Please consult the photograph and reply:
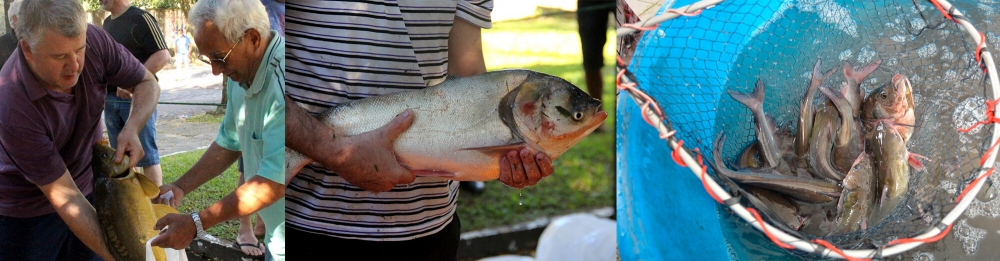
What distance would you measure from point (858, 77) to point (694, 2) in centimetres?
63

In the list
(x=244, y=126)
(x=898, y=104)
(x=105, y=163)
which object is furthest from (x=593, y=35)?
(x=105, y=163)

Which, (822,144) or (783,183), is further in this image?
(822,144)

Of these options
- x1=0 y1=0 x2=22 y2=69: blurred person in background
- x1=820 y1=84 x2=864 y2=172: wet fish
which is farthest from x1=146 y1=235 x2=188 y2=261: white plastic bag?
x1=820 y1=84 x2=864 y2=172: wet fish

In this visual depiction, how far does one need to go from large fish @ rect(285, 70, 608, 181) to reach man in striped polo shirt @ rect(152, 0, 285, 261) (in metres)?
0.08

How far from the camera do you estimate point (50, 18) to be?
1.66 m

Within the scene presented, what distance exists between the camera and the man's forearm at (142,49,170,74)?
173 centimetres

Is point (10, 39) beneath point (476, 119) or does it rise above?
above

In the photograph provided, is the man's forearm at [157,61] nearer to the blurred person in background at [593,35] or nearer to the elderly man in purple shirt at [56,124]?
the elderly man in purple shirt at [56,124]

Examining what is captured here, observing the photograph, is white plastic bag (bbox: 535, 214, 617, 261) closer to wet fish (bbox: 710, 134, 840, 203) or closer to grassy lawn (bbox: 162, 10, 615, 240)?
grassy lawn (bbox: 162, 10, 615, 240)

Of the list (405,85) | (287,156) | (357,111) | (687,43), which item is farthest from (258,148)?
(687,43)

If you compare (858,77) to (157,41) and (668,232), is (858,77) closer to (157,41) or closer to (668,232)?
(668,232)

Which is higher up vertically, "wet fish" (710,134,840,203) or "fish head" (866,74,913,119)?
"fish head" (866,74,913,119)

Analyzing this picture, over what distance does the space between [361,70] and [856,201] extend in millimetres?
1297

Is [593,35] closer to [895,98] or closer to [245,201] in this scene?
[895,98]
